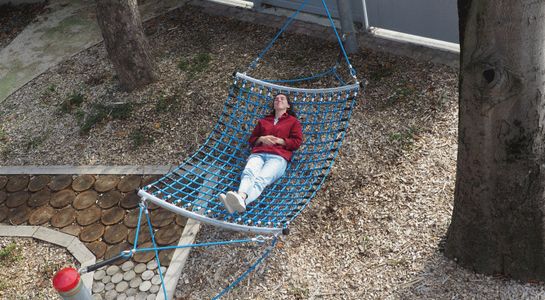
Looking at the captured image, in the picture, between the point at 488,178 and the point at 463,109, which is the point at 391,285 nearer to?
the point at 488,178

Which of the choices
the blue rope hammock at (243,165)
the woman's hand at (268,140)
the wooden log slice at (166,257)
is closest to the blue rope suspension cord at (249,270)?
the blue rope hammock at (243,165)

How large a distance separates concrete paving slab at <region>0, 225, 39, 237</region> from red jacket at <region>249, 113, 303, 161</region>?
2.12 meters

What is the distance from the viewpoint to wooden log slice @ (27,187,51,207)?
5607mm

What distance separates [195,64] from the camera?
7137mm

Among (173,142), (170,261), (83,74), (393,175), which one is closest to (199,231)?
(170,261)

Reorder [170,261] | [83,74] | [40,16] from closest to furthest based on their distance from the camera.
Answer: [170,261]
[83,74]
[40,16]

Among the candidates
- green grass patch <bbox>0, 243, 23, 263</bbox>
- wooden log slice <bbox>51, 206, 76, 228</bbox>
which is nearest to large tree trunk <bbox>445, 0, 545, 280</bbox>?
wooden log slice <bbox>51, 206, 76, 228</bbox>

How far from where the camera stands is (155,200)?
4.35 metres

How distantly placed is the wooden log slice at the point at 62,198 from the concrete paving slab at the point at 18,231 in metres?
0.31

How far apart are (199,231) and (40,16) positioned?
606cm

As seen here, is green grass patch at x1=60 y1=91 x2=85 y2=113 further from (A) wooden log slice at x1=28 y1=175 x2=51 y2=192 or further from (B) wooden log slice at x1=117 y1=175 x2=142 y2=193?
(B) wooden log slice at x1=117 y1=175 x2=142 y2=193

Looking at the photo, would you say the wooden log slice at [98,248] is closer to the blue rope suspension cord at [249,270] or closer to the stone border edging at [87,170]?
the stone border edging at [87,170]

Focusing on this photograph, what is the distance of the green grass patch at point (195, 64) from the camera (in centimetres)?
699

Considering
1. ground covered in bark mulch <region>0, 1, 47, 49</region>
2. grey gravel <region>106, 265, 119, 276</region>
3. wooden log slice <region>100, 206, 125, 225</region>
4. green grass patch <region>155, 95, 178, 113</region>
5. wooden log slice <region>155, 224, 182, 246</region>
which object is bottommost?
grey gravel <region>106, 265, 119, 276</region>
